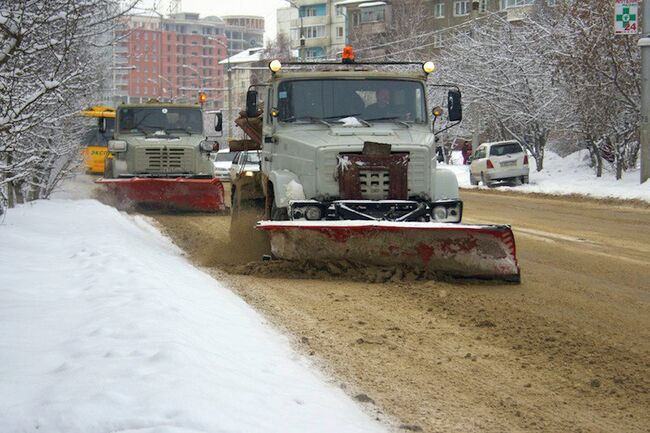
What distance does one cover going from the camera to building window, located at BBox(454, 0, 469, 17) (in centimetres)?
8600

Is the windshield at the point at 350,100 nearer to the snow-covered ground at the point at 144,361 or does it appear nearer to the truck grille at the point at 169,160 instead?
the snow-covered ground at the point at 144,361

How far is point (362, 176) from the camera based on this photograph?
10.3 meters

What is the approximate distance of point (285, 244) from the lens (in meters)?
10.0

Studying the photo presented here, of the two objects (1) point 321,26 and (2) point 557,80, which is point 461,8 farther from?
(2) point 557,80

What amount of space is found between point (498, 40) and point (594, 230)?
2766cm

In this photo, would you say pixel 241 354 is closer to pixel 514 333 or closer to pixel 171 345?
pixel 171 345

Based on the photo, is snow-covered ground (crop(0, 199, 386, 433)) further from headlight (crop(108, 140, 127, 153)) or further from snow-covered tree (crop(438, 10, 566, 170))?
snow-covered tree (crop(438, 10, 566, 170))

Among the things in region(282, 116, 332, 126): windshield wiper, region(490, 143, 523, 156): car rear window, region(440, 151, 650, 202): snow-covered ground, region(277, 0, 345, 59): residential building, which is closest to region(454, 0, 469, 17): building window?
region(277, 0, 345, 59): residential building

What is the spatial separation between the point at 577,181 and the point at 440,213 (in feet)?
71.4

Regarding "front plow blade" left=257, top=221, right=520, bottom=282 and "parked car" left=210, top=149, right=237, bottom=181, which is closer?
"front plow blade" left=257, top=221, right=520, bottom=282

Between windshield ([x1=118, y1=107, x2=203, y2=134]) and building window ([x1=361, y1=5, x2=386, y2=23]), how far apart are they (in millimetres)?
73908

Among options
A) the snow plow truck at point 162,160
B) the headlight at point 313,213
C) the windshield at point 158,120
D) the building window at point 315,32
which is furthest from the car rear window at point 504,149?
the building window at point 315,32

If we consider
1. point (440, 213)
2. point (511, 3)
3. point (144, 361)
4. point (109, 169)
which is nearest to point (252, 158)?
point (440, 213)

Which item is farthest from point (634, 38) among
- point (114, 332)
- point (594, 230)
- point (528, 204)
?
point (114, 332)
